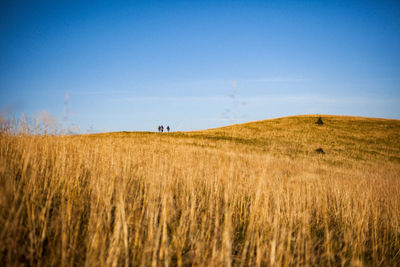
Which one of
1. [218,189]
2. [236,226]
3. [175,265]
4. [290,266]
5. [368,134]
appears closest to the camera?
[175,265]

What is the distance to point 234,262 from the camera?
203 centimetres

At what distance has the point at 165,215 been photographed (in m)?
1.87

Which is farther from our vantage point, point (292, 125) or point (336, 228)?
point (292, 125)

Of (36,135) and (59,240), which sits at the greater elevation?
(36,135)

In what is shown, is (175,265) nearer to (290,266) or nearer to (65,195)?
(290,266)

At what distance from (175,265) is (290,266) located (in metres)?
1.12

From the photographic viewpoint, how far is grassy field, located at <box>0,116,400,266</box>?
1.60 metres

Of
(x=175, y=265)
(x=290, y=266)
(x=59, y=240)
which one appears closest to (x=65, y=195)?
(x=59, y=240)

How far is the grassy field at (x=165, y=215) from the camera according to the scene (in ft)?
5.25

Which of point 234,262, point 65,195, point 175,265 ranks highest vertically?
point 65,195

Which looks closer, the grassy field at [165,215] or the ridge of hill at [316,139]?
the grassy field at [165,215]

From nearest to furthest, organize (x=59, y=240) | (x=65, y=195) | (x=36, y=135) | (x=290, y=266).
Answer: (x=59, y=240)
(x=290, y=266)
(x=65, y=195)
(x=36, y=135)

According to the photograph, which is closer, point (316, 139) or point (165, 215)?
point (165, 215)

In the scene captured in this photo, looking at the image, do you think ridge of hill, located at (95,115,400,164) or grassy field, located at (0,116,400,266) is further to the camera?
ridge of hill, located at (95,115,400,164)
